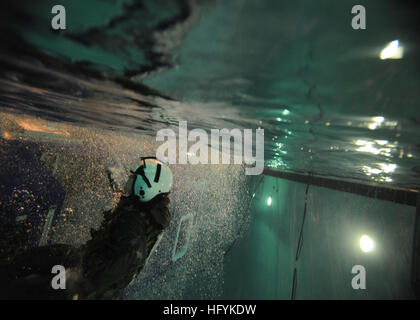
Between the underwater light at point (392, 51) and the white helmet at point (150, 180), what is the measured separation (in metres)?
2.86

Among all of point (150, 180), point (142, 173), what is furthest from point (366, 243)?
point (142, 173)

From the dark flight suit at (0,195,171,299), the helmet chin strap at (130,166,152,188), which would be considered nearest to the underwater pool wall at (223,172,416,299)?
the dark flight suit at (0,195,171,299)

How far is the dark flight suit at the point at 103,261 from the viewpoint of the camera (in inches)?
86.3

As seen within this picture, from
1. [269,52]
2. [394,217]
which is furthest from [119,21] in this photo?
[394,217]

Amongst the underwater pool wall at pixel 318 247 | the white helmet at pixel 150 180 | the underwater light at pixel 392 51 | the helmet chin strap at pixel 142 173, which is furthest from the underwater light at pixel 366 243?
A: the helmet chin strap at pixel 142 173

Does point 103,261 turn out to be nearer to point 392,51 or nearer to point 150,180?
point 150,180

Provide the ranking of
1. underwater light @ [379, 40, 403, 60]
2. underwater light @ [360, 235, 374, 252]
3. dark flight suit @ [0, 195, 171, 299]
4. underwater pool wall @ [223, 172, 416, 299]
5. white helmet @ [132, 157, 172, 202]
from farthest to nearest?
underwater light @ [360, 235, 374, 252] → underwater pool wall @ [223, 172, 416, 299] → white helmet @ [132, 157, 172, 202] → dark flight suit @ [0, 195, 171, 299] → underwater light @ [379, 40, 403, 60]

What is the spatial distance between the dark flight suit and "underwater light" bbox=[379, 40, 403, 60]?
10.0 ft

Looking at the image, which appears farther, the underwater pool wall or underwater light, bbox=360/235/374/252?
underwater light, bbox=360/235/374/252

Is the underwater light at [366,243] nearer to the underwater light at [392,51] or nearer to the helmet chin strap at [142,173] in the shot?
the underwater light at [392,51]

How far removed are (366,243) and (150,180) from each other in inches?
240

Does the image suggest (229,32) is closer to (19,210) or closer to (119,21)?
(119,21)

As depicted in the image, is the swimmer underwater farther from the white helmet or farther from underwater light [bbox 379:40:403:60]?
underwater light [bbox 379:40:403:60]

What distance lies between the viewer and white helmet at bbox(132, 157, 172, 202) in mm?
2928
